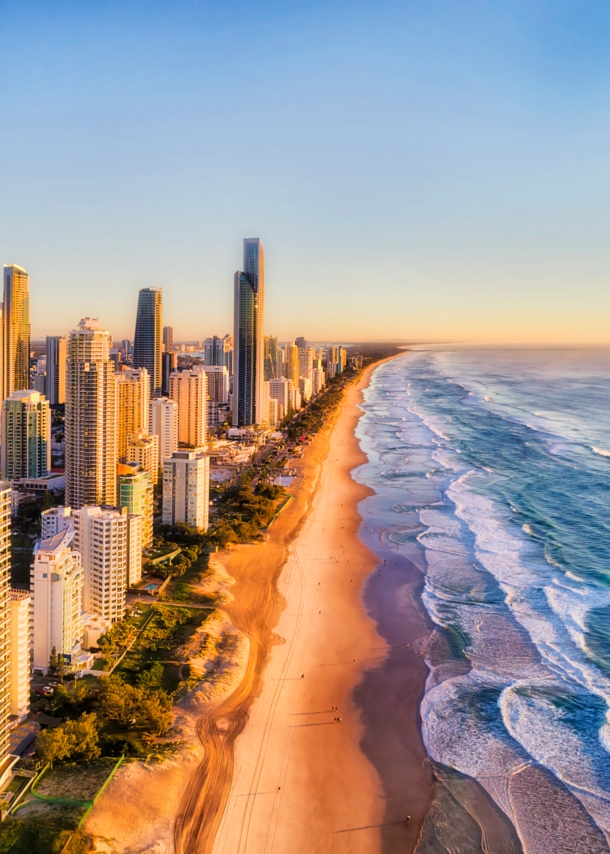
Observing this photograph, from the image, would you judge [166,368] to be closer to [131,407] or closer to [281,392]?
[281,392]

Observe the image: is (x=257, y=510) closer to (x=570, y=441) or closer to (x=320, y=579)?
(x=320, y=579)

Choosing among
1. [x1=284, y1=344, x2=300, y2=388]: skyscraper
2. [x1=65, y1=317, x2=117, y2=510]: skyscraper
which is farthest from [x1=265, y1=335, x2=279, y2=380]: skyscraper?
[x1=65, y1=317, x2=117, y2=510]: skyscraper

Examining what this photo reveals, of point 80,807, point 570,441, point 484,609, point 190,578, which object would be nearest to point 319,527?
point 190,578

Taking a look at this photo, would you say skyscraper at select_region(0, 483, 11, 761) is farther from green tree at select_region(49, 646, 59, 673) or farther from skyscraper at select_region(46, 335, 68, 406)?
skyscraper at select_region(46, 335, 68, 406)

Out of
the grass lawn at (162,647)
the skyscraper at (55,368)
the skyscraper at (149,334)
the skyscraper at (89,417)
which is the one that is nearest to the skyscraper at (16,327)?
the skyscraper at (55,368)

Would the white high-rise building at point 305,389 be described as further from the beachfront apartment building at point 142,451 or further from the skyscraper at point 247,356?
the beachfront apartment building at point 142,451
